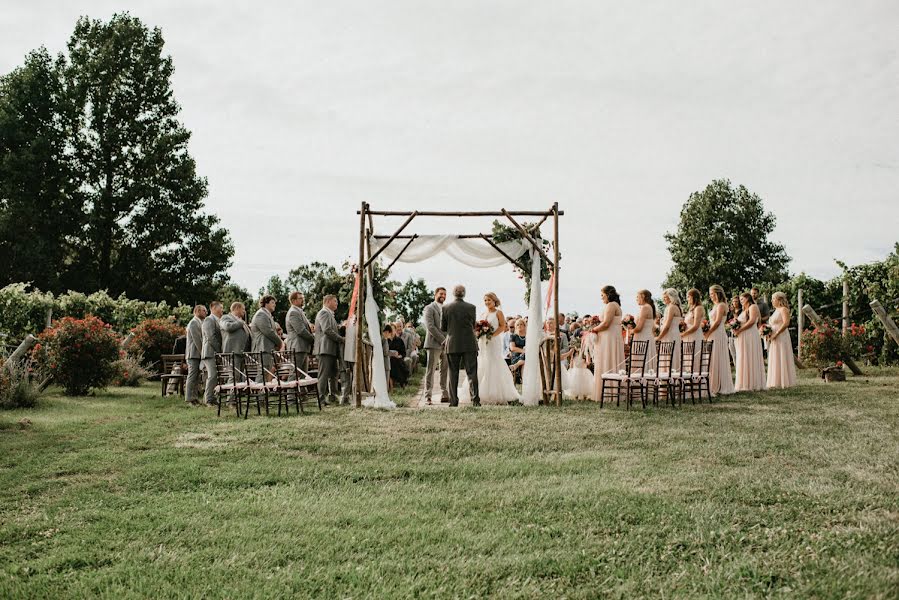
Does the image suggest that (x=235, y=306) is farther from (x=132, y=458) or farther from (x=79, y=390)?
(x=132, y=458)

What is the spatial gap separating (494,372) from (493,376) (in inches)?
3.0

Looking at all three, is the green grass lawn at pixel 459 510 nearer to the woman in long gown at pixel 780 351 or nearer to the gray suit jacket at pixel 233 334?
the gray suit jacket at pixel 233 334

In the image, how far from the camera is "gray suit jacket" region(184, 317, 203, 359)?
13.4 metres

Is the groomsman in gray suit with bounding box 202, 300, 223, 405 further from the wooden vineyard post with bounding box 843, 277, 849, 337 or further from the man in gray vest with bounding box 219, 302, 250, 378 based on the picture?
the wooden vineyard post with bounding box 843, 277, 849, 337

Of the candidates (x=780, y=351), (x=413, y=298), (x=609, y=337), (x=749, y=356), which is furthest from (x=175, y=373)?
(x=413, y=298)

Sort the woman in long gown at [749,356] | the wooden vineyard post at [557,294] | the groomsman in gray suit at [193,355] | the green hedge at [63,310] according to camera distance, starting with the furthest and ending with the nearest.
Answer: the green hedge at [63,310] < the woman in long gown at [749,356] < the groomsman in gray suit at [193,355] < the wooden vineyard post at [557,294]

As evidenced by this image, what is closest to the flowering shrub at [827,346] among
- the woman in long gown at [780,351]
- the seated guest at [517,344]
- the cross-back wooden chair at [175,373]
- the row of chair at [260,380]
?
the woman in long gown at [780,351]

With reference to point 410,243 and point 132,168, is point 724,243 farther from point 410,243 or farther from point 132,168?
point 410,243

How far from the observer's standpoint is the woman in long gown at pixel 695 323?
42.1 ft

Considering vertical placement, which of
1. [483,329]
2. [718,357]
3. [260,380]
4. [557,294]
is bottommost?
[260,380]

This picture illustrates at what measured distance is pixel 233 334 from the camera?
1294 cm

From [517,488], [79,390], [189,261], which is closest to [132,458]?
[517,488]

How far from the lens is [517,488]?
19.8 ft

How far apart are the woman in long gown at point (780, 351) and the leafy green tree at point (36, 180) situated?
29142 millimetres
